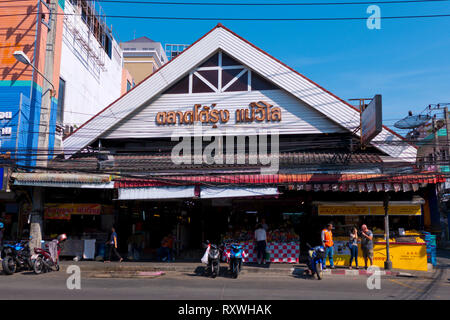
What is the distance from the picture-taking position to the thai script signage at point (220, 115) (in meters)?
17.5

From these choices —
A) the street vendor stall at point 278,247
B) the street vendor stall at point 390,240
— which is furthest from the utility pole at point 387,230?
the street vendor stall at point 278,247

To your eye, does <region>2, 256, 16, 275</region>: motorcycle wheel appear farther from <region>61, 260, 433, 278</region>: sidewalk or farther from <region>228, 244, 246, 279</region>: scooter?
<region>228, 244, 246, 279</region>: scooter

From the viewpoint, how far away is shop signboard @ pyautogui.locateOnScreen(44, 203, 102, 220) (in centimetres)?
1736

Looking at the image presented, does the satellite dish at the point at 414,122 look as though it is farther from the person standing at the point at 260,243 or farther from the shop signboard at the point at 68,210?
the shop signboard at the point at 68,210

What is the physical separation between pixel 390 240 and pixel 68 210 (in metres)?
13.8

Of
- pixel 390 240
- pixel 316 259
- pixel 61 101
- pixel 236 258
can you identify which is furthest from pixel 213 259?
pixel 61 101

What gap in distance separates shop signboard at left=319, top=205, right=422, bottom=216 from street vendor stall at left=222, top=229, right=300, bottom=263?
167cm

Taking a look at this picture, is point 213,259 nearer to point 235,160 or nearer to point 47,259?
point 235,160

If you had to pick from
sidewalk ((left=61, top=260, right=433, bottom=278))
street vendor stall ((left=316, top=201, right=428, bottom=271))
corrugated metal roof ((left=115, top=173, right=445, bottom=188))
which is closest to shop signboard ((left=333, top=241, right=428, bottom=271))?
street vendor stall ((left=316, top=201, right=428, bottom=271))

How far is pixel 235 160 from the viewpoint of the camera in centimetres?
1689

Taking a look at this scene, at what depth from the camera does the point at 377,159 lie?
16688 mm
